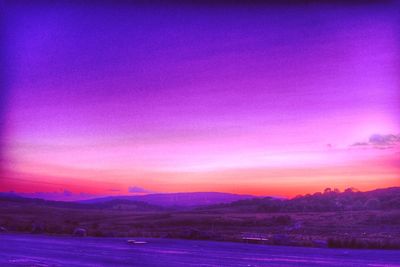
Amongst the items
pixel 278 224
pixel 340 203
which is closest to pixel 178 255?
pixel 278 224

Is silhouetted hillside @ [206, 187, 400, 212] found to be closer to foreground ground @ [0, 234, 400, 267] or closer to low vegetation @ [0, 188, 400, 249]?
low vegetation @ [0, 188, 400, 249]

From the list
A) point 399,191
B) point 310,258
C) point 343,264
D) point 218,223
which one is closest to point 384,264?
point 343,264

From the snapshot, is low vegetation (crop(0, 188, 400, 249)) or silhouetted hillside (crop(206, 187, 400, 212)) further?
silhouetted hillside (crop(206, 187, 400, 212))

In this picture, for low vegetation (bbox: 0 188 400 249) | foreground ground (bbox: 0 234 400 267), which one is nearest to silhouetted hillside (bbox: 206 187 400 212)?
low vegetation (bbox: 0 188 400 249)

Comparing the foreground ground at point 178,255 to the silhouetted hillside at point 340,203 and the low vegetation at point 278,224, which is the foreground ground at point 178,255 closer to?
the low vegetation at point 278,224

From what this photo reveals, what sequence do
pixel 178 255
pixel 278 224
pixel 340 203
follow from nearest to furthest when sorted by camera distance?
pixel 178 255
pixel 278 224
pixel 340 203

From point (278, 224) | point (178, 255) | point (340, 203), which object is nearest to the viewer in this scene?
point (178, 255)

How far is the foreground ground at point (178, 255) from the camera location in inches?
626

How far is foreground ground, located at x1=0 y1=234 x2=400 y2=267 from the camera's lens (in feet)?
52.2

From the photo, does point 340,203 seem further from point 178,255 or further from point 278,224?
point 178,255

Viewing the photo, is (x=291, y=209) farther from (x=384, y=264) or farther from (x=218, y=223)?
(x=384, y=264)

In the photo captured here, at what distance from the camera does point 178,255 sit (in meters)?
18.3

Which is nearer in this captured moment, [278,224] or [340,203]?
[278,224]

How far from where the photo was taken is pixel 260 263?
15.7 m
